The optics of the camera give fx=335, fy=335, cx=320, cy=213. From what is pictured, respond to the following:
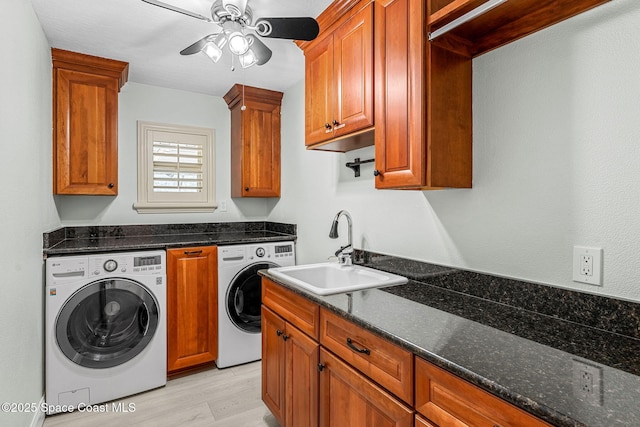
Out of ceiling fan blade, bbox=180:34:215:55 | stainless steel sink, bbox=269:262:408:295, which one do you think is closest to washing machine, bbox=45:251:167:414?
stainless steel sink, bbox=269:262:408:295

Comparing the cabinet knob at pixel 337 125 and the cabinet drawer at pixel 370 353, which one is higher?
the cabinet knob at pixel 337 125

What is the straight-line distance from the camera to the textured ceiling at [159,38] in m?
1.94

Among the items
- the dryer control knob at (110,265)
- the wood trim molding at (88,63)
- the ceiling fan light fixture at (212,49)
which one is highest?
the wood trim molding at (88,63)

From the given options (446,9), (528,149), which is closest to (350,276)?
(528,149)

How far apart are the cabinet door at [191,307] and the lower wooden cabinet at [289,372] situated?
34.8 inches

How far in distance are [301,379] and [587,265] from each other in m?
1.28

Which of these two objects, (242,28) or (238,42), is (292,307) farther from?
(242,28)

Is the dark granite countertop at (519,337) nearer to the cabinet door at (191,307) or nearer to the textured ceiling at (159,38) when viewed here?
the cabinet door at (191,307)

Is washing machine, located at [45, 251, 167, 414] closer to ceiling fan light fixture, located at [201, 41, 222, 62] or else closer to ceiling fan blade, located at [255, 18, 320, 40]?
ceiling fan light fixture, located at [201, 41, 222, 62]

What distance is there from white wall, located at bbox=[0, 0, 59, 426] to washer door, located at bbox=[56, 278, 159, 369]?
162mm

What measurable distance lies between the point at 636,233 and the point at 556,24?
2.61 feet

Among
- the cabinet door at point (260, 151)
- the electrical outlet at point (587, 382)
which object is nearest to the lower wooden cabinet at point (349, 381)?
the electrical outlet at point (587, 382)

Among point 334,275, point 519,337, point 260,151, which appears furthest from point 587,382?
point 260,151

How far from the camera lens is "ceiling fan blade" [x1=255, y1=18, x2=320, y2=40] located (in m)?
1.61
